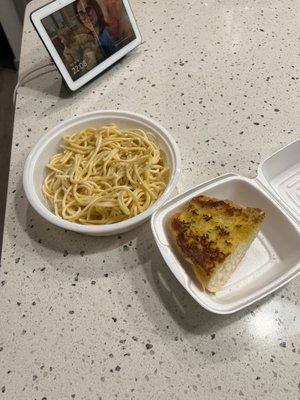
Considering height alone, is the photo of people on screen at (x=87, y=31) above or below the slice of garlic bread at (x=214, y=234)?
above

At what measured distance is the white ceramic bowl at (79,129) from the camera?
703 millimetres

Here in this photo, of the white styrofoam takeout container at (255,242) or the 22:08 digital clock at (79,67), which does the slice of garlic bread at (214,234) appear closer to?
the white styrofoam takeout container at (255,242)

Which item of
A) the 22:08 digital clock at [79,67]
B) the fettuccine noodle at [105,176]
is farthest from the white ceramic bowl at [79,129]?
the 22:08 digital clock at [79,67]

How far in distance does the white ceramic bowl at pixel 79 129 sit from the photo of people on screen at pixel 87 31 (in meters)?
0.20

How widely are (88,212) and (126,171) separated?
0.13 m

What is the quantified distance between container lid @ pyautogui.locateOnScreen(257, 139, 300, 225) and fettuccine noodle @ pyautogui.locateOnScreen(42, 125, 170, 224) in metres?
0.21

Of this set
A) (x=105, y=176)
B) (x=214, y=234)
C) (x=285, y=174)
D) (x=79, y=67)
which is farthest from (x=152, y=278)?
(x=79, y=67)

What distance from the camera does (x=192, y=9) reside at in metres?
1.24

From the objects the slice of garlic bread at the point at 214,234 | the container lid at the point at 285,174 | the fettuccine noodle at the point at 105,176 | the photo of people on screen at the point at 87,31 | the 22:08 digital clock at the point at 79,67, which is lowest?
the container lid at the point at 285,174

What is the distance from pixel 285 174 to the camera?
0.81 metres

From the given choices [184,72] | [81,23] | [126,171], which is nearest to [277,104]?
[184,72]

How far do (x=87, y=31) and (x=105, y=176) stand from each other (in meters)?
0.41

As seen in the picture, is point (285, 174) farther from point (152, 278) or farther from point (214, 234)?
point (152, 278)

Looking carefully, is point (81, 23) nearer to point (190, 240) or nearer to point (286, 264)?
point (190, 240)
